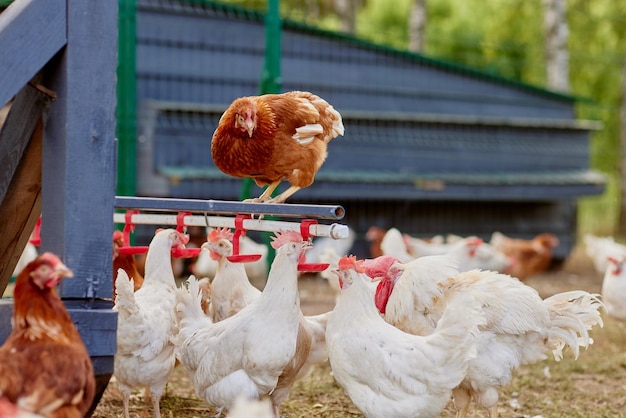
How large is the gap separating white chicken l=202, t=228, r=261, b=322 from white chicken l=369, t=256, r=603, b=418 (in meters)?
0.72

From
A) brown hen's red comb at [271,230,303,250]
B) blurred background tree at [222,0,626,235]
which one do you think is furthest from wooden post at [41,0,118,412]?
blurred background tree at [222,0,626,235]

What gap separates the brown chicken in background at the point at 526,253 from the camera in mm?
10159

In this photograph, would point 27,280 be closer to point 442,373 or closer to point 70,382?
point 70,382

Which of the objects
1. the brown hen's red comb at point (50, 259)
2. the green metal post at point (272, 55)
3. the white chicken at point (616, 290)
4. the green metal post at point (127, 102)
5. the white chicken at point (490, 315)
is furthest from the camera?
the green metal post at point (127, 102)

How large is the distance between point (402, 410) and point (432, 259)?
1035 mm

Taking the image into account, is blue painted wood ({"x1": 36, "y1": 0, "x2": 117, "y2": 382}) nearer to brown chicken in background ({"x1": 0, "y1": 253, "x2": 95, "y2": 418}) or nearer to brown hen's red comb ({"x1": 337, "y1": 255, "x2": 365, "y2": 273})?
brown chicken in background ({"x1": 0, "y1": 253, "x2": 95, "y2": 418})

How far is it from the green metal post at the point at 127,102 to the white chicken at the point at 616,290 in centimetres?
448

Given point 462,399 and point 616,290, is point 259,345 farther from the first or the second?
point 616,290

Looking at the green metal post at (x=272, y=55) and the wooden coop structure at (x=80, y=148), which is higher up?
the green metal post at (x=272, y=55)

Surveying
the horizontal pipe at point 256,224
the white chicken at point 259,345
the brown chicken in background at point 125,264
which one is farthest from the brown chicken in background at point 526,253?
the white chicken at point 259,345

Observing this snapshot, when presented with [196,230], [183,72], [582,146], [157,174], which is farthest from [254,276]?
[582,146]

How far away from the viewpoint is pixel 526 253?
10.4 metres

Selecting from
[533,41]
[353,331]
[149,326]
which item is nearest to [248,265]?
[149,326]

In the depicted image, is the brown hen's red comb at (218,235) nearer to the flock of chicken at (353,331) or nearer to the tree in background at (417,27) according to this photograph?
the flock of chicken at (353,331)
